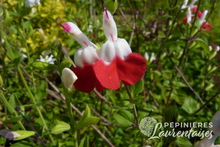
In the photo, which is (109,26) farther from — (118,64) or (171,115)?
(171,115)

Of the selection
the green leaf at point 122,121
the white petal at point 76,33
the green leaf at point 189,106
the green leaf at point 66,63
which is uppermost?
the white petal at point 76,33

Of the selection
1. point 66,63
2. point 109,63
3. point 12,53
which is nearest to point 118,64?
point 109,63

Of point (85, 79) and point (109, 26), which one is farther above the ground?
point (109, 26)

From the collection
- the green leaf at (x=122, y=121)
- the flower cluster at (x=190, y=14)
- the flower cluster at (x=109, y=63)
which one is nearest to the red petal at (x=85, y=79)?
the flower cluster at (x=109, y=63)

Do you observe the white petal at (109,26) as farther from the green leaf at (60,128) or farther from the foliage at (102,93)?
the green leaf at (60,128)

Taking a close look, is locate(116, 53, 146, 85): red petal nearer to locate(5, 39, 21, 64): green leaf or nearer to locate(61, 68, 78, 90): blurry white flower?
locate(61, 68, 78, 90): blurry white flower

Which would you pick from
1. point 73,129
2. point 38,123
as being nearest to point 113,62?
point 73,129
